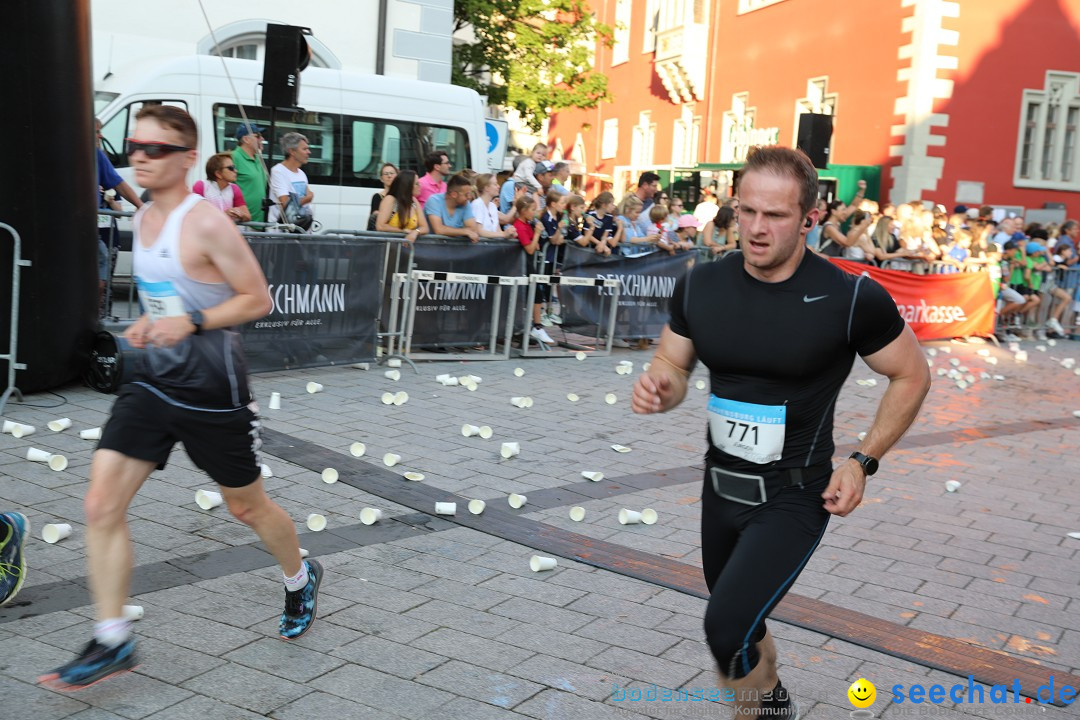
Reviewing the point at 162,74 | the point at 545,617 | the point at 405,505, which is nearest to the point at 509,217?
the point at 162,74

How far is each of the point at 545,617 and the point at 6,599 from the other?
2.05 meters

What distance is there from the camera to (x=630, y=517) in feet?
19.3

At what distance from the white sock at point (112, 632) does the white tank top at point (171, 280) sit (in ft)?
3.33

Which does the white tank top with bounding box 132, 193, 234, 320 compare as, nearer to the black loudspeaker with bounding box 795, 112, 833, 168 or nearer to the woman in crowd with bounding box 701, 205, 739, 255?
the woman in crowd with bounding box 701, 205, 739, 255

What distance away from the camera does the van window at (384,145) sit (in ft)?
51.2

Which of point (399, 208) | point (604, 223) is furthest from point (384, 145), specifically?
point (399, 208)

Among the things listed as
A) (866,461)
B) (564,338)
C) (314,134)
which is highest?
(314,134)

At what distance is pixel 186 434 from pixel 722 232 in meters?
11.2

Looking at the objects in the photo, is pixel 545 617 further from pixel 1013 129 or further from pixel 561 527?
pixel 1013 129

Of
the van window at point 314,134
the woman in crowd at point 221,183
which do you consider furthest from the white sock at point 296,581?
the van window at point 314,134

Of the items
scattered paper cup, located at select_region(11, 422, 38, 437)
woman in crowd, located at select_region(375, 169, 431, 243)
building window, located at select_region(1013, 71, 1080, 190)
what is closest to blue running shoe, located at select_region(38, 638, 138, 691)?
scattered paper cup, located at select_region(11, 422, 38, 437)

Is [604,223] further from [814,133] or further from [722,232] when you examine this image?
[814,133]

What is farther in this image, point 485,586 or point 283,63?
point 283,63

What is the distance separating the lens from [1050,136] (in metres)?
27.8
